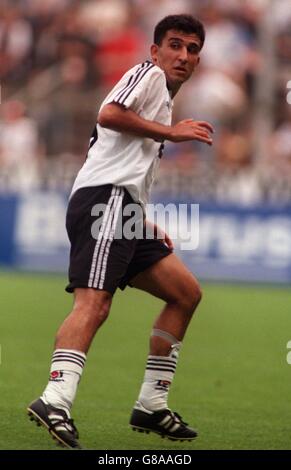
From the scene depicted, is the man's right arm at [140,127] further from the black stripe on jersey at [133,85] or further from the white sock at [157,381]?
the white sock at [157,381]

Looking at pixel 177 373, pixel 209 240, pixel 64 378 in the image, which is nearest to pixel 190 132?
pixel 64 378

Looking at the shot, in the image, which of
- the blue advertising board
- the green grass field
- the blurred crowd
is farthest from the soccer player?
the blurred crowd

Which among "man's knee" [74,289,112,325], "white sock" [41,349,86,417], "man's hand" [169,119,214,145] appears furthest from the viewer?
"man's hand" [169,119,214,145]

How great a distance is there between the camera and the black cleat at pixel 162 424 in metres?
6.75

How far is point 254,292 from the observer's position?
16750 mm

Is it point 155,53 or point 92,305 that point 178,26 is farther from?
point 92,305

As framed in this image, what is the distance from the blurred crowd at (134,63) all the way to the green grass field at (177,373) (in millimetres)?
3493

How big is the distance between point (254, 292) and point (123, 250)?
34.4ft

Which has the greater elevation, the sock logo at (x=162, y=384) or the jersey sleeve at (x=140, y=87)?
the jersey sleeve at (x=140, y=87)

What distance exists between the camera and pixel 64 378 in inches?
241

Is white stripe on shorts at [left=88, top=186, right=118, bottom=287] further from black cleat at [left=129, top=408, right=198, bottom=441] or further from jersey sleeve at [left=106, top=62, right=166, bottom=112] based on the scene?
black cleat at [left=129, top=408, right=198, bottom=441]

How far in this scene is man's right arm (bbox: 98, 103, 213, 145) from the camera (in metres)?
6.28

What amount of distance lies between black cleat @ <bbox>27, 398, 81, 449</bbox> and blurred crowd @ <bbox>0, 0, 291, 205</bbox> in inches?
490

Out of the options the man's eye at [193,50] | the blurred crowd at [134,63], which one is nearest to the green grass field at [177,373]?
the man's eye at [193,50]
